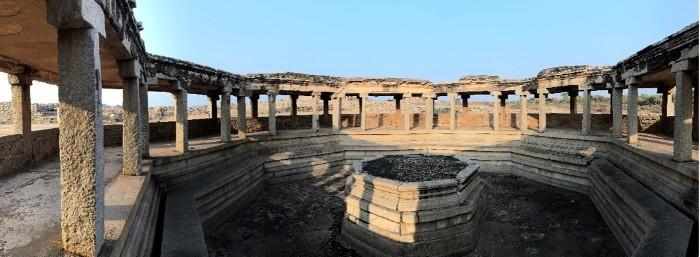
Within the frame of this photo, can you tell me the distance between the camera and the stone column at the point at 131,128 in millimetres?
7531

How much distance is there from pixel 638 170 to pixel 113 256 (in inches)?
469

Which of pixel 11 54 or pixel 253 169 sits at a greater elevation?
pixel 11 54

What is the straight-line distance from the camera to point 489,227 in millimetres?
8844

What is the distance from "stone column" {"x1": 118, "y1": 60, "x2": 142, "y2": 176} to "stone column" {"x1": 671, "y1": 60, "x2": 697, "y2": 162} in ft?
39.0

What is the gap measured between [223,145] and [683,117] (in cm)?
1291

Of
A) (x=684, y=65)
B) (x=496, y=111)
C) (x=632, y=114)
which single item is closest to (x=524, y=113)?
(x=496, y=111)

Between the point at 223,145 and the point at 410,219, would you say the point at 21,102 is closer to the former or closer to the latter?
the point at 223,145

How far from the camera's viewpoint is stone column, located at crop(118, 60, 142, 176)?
24.7 feet

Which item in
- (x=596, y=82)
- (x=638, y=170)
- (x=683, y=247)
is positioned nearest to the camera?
(x=683, y=247)

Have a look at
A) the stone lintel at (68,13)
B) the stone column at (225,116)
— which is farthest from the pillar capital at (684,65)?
the stone column at (225,116)

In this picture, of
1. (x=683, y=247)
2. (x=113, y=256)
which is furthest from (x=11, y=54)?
(x=683, y=247)

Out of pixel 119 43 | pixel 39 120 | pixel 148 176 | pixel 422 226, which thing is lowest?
pixel 422 226

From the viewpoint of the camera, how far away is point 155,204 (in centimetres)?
742

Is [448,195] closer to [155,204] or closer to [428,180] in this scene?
[428,180]
